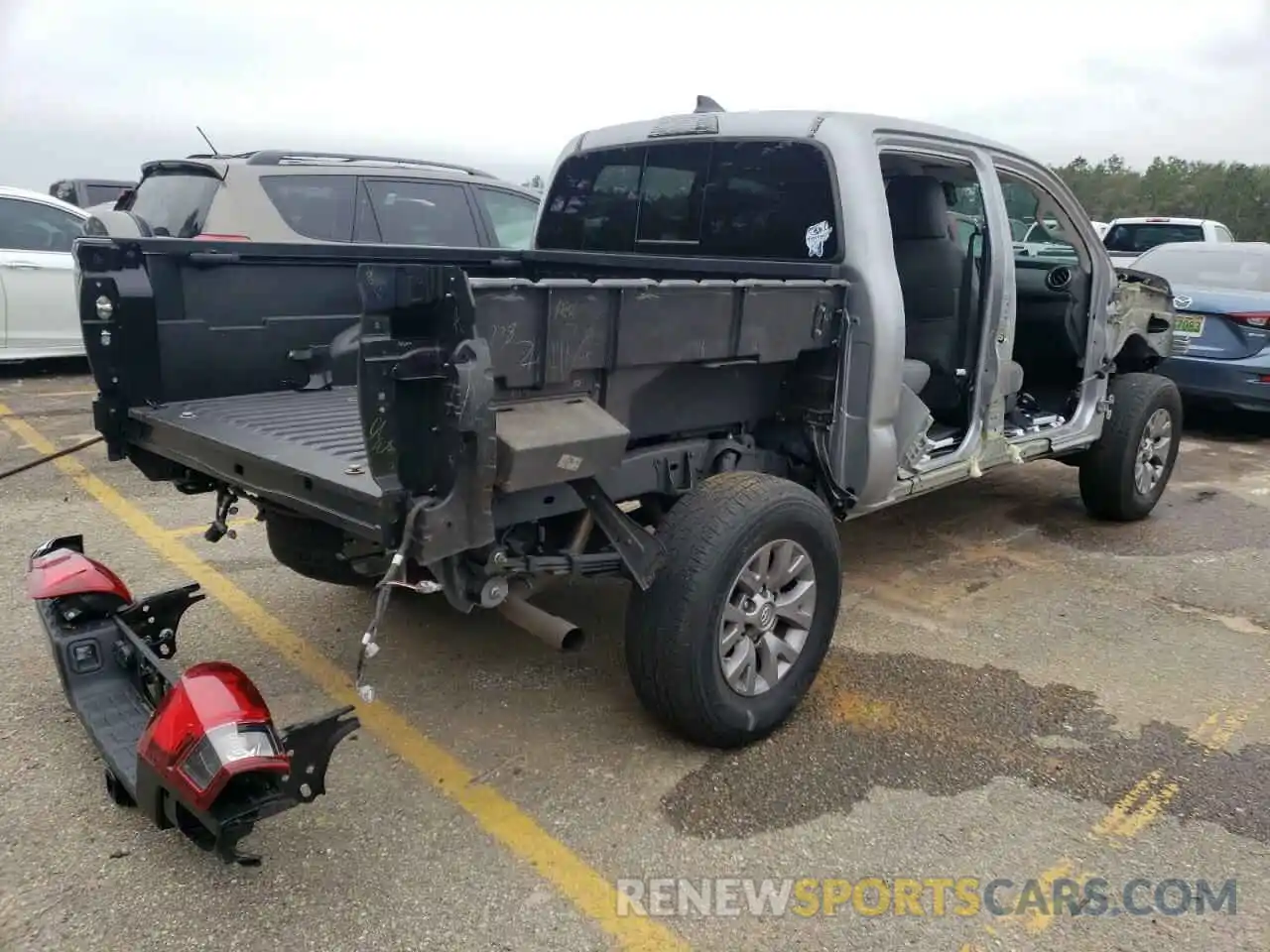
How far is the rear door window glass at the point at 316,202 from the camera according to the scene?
23.3ft

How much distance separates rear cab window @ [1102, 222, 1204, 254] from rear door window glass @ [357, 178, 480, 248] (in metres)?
9.62

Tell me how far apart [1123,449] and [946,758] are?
2.99 m

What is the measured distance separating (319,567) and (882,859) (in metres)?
2.02

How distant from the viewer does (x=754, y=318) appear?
125 inches

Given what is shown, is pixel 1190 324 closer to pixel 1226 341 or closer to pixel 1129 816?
pixel 1226 341

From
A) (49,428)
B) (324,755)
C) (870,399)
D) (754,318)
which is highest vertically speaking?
(754,318)

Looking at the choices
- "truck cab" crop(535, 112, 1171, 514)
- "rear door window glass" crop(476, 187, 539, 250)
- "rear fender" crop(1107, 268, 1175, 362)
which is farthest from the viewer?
"rear door window glass" crop(476, 187, 539, 250)

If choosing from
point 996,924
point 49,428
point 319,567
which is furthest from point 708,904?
point 49,428

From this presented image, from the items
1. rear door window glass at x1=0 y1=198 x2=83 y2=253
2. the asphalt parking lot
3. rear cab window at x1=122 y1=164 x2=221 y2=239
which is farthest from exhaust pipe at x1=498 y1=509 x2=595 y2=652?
rear door window glass at x1=0 y1=198 x2=83 y2=253

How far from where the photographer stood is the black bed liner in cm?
260

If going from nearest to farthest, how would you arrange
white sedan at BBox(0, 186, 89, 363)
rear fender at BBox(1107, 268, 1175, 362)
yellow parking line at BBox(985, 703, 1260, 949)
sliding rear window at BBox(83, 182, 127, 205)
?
yellow parking line at BBox(985, 703, 1260, 949) → rear fender at BBox(1107, 268, 1175, 362) → white sedan at BBox(0, 186, 89, 363) → sliding rear window at BBox(83, 182, 127, 205)

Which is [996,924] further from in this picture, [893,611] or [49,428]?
[49,428]

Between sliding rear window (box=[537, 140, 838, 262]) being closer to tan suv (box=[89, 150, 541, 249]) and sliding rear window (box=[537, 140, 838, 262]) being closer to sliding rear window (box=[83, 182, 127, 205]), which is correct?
tan suv (box=[89, 150, 541, 249])

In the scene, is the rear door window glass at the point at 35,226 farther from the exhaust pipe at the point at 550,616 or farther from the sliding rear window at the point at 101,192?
the exhaust pipe at the point at 550,616
